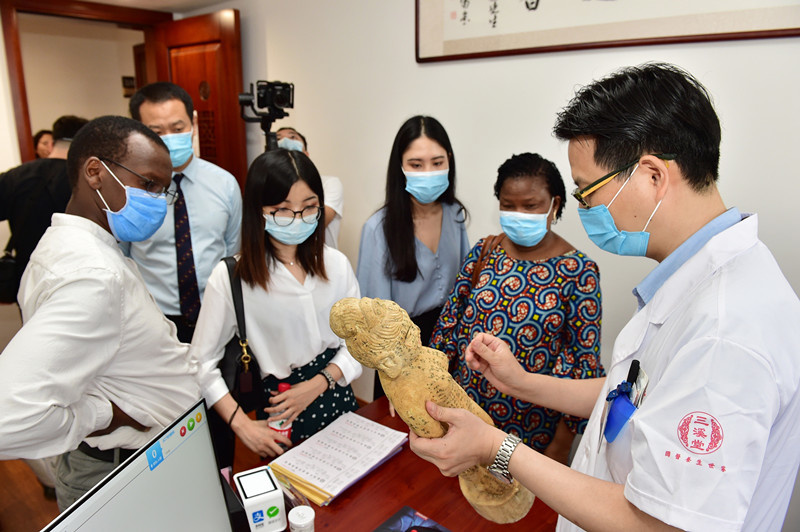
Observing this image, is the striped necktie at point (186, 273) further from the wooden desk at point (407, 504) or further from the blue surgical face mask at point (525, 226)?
the blue surgical face mask at point (525, 226)

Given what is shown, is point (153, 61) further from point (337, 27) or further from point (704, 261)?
point (704, 261)

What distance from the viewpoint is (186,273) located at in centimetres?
206

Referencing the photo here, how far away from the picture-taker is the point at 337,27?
311 cm

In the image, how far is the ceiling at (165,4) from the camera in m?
3.84

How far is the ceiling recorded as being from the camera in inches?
151

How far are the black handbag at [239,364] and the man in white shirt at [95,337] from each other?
18 cm

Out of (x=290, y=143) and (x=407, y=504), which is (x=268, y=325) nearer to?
(x=407, y=504)

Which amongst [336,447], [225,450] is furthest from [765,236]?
Answer: [225,450]

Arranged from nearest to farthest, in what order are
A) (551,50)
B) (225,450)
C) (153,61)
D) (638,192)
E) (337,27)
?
(638,192)
(225,450)
(551,50)
(337,27)
(153,61)

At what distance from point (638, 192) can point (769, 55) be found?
1.44 metres

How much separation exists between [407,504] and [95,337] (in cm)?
83

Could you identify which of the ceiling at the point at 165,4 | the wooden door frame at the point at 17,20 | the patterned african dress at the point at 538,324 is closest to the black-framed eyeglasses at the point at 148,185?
the patterned african dress at the point at 538,324

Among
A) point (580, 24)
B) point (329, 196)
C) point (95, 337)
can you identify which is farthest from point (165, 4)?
point (95, 337)

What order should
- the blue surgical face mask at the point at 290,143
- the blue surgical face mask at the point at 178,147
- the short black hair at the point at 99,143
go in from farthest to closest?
the blue surgical face mask at the point at 290,143 < the blue surgical face mask at the point at 178,147 < the short black hair at the point at 99,143
